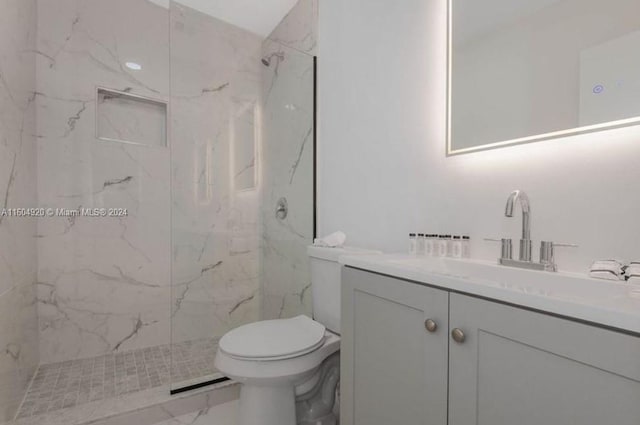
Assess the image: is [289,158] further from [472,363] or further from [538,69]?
[472,363]

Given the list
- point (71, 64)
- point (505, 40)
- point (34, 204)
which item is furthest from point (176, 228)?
point (505, 40)

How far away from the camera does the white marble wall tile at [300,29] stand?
6.60 feet

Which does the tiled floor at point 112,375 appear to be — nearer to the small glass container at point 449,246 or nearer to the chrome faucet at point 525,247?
the small glass container at point 449,246

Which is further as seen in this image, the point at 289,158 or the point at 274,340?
the point at 289,158

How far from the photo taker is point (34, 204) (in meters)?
1.91

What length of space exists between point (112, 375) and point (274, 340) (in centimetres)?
125

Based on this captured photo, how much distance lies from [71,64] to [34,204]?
911 mm

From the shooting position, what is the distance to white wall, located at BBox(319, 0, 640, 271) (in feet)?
2.81

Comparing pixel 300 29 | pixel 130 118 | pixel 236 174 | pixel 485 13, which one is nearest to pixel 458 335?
pixel 485 13

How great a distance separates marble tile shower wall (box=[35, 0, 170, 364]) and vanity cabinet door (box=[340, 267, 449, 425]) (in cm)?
176

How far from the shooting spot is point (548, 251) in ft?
2.99

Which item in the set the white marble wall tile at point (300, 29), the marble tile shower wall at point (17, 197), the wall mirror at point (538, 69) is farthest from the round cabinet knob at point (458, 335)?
the white marble wall tile at point (300, 29)

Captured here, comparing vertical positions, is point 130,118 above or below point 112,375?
above

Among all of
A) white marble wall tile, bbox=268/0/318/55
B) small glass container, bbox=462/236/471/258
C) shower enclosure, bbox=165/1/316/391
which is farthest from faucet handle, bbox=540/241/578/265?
white marble wall tile, bbox=268/0/318/55
